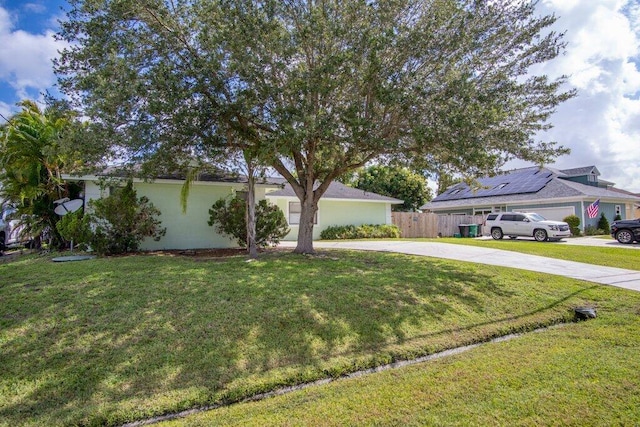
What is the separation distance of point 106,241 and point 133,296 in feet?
19.6

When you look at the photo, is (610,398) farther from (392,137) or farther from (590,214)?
(590,214)

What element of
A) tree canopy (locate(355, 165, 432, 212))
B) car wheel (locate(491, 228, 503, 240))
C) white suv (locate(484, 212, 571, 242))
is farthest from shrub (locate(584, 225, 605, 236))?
tree canopy (locate(355, 165, 432, 212))

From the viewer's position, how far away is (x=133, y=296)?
616 centimetres

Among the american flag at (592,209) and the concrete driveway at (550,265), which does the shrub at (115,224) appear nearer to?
the concrete driveway at (550,265)

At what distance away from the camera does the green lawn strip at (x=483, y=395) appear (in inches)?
128

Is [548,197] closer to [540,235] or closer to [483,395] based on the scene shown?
[540,235]

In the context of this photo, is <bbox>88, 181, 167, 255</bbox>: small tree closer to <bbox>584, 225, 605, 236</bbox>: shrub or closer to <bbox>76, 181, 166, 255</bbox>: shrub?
<bbox>76, 181, 166, 255</bbox>: shrub

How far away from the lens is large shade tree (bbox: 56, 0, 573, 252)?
8.31 m

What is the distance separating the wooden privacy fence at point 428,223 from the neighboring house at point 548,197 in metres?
2.58

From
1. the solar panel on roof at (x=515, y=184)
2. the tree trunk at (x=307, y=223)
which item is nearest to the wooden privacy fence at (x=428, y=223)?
the solar panel on roof at (x=515, y=184)

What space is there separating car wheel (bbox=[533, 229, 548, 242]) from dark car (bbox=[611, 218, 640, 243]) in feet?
10.7

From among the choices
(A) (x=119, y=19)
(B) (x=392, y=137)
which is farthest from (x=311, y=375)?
(A) (x=119, y=19)

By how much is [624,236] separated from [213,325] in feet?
71.7

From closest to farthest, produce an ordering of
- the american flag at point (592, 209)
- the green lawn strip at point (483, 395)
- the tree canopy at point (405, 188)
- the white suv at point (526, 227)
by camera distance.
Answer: the green lawn strip at point (483, 395), the white suv at point (526, 227), the american flag at point (592, 209), the tree canopy at point (405, 188)
